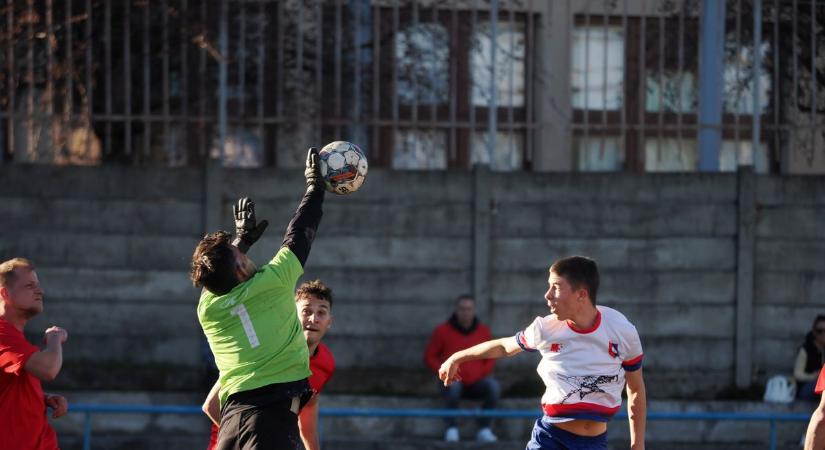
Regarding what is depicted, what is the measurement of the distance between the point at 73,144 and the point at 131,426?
9.12 ft

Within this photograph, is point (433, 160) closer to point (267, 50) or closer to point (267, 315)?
point (267, 50)

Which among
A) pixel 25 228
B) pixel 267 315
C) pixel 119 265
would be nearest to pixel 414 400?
pixel 119 265

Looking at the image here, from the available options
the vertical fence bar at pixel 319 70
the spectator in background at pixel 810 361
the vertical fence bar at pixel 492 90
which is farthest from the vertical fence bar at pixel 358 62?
the spectator in background at pixel 810 361

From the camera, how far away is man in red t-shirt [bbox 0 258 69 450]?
6.62m

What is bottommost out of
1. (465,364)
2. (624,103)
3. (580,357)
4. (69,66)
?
(465,364)

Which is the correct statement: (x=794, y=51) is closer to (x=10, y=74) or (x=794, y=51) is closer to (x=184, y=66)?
(x=184, y=66)

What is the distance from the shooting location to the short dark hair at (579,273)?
650cm

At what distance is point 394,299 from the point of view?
11.8 meters

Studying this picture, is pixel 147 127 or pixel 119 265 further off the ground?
pixel 147 127

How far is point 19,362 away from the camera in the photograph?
6594 mm

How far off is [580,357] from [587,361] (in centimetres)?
4

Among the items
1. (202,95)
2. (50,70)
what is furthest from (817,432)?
(50,70)

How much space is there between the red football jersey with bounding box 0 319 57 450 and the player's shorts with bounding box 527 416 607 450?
2636 mm

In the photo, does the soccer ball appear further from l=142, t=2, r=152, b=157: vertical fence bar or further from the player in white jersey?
l=142, t=2, r=152, b=157: vertical fence bar
